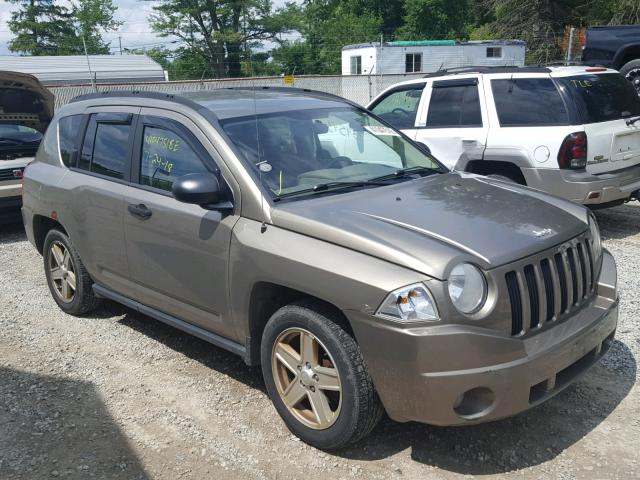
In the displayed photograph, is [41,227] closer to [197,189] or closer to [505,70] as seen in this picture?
[197,189]

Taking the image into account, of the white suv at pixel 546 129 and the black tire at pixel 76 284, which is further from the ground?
the white suv at pixel 546 129

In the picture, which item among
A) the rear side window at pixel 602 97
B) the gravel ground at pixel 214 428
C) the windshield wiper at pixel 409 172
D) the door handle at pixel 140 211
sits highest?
the rear side window at pixel 602 97

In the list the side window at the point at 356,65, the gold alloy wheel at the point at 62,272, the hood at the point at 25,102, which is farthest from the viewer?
the side window at the point at 356,65

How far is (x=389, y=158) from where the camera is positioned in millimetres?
4398

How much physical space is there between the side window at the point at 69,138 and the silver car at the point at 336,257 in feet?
0.73

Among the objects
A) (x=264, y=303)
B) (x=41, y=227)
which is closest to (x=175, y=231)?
(x=264, y=303)

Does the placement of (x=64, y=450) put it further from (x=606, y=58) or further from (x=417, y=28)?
(x=417, y=28)

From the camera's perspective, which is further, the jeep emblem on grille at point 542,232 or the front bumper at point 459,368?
the jeep emblem on grille at point 542,232

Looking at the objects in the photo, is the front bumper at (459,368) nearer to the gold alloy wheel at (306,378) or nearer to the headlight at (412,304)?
the headlight at (412,304)

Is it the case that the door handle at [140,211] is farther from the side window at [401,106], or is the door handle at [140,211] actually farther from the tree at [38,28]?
the tree at [38,28]

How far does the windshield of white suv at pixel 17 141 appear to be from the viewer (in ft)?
28.0

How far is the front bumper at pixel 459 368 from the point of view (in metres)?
2.82

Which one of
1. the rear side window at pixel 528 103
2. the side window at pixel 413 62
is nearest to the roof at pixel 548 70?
the rear side window at pixel 528 103

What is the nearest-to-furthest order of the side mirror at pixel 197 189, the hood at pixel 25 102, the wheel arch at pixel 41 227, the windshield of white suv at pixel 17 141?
the side mirror at pixel 197 189, the wheel arch at pixel 41 227, the windshield of white suv at pixel 17 141, the hood at pixel 25 102
